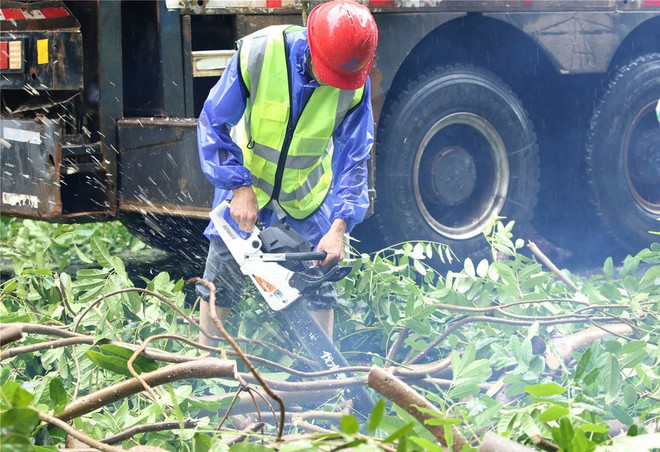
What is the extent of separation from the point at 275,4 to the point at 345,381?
2085 millimetres

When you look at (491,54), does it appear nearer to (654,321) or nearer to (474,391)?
(654,321)

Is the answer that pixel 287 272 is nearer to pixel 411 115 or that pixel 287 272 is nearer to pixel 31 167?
pixel 31 167

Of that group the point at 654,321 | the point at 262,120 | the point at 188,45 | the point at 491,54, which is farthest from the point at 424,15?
the point at 654,321

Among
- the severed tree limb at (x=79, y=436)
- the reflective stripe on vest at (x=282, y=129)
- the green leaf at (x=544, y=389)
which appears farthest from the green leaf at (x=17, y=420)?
the reflective stripe on vest at (x=282, y=129)

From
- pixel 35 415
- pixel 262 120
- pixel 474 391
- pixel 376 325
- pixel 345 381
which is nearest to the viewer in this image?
pixel 35 415

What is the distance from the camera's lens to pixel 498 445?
82.2 inches

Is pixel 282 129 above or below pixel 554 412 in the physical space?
above

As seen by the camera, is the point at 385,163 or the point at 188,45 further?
the point at 385,163

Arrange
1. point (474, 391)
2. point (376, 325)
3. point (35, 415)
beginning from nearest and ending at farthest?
point (35, 415), point (474, 391), point (376, 325)

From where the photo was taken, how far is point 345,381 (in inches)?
126

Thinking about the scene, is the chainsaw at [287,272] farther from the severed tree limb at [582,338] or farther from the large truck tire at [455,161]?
the large truck tire at [455,161]

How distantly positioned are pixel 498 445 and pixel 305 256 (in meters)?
1.72

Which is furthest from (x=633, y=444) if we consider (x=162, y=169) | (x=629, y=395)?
(x=162, y=169)

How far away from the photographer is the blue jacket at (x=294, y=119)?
3781mm
